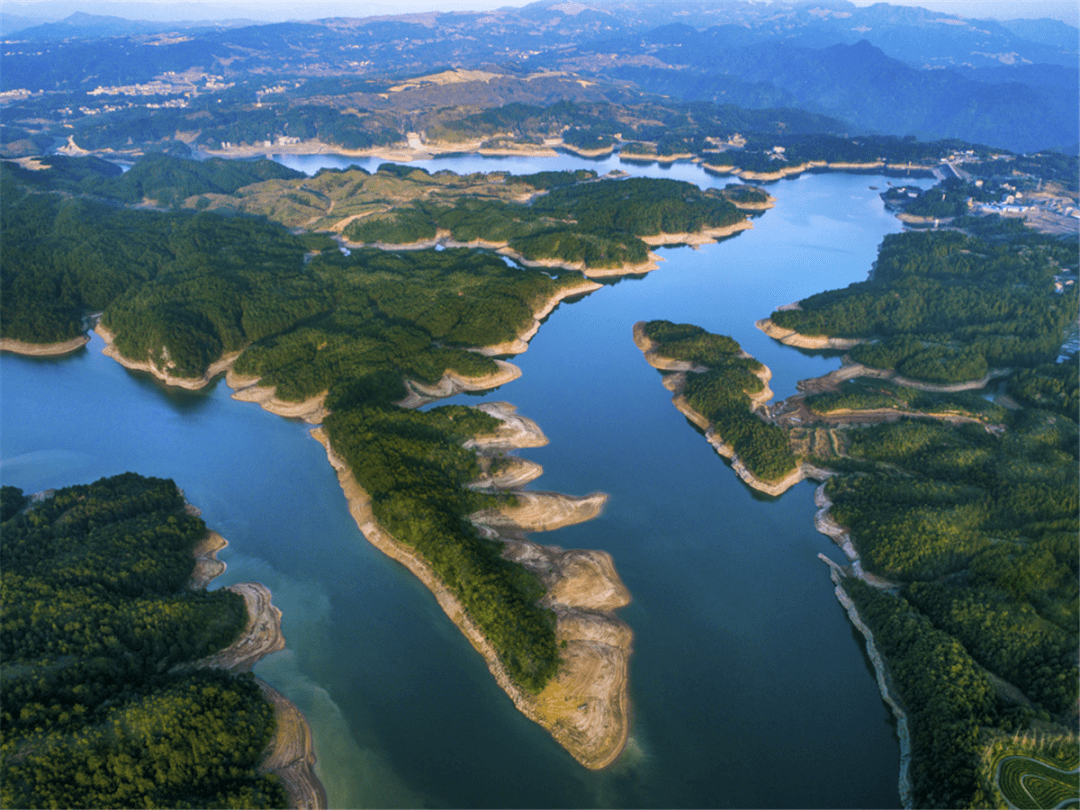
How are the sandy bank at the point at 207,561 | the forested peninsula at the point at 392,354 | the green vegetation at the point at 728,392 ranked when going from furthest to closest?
1. the green vegetation at the point at 728,392
2. the sandy bank at the point at 207,561
3. the forested peninsula at the point at 392,354

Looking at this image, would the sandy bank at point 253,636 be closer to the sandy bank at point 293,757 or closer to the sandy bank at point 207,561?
the sandy bank at point 207,561

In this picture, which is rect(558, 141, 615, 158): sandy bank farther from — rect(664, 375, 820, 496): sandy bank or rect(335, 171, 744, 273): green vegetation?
rect(664, 375, 820, 496): sandy bank

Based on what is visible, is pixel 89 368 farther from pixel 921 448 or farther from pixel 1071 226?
pixel 1071 226

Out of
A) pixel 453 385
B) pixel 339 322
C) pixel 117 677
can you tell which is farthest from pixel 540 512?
pixel 339 322

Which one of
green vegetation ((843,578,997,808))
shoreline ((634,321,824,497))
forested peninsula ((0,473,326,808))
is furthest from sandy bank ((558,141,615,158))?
green vegetation ((843,578,997,808))

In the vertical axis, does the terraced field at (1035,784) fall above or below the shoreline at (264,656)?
above

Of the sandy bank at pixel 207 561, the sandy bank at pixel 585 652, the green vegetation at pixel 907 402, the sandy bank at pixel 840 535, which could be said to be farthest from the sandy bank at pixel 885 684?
the sandy bank at pixel 207 561

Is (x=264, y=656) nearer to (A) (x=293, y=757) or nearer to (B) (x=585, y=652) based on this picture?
(A) (x=293, y=757)

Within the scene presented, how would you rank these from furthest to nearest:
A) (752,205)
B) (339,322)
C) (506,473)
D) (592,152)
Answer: (592,152) → (752,205) → (339,322) → (506,473)
